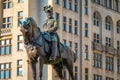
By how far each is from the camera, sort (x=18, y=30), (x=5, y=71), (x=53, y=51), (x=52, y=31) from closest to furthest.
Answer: (x=53, y=51)
(x=52, y=31)
(x=18, y=30)
(x=5, y=71)

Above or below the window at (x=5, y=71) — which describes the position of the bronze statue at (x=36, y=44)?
above

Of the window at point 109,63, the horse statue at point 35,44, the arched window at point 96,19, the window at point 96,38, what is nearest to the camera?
the horse statue at point 35,44

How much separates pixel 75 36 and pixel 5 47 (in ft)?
31.0

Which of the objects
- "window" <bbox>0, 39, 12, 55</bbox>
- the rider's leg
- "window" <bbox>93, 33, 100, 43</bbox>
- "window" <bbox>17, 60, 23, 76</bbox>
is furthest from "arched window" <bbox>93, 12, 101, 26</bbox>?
the rider's leg

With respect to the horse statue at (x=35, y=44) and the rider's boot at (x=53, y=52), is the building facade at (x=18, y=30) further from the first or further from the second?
the rider's boot at (x=53, y=52)

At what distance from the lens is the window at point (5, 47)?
64.8 m

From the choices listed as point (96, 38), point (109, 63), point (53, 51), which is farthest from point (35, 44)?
point (109, 63)

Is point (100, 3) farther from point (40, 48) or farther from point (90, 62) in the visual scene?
point (40, 48)

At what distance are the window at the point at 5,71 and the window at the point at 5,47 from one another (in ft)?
5.22

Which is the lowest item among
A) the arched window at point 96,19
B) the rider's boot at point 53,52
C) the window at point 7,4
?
the rider's boot at point 53,52

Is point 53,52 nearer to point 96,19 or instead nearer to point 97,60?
point 97,60

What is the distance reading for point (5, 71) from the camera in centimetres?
6431

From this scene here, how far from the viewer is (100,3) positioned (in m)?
75.1

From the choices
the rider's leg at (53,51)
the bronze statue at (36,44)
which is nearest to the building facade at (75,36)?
the bronze statue at (36,44)
